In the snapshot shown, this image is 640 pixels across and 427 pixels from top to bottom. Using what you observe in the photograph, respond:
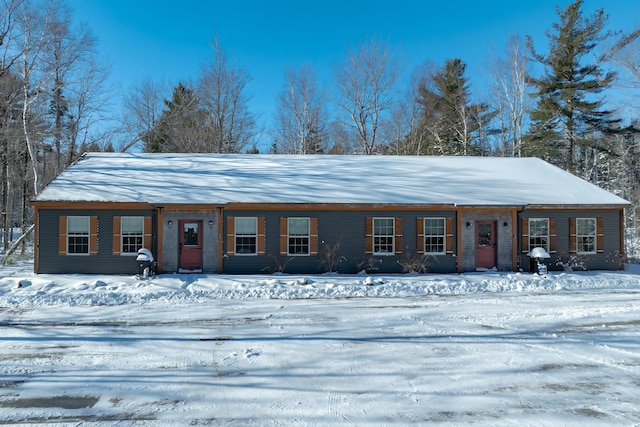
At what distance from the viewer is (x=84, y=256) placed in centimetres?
1406

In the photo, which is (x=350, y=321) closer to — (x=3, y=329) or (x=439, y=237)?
(x=3, y=329)

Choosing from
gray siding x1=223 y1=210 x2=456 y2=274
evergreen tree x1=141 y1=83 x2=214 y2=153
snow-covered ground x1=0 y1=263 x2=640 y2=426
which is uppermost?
evergreen tree x1=141 y1=83 x2=214 y2=153

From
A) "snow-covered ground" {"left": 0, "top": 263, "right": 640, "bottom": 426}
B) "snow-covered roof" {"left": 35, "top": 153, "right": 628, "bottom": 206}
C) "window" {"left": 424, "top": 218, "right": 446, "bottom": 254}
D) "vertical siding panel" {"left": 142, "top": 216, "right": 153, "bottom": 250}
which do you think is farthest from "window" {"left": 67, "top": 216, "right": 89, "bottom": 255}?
"window" {"left": 424, "top": 218, "right": 446, "bottom": 254}

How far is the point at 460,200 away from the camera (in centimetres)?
1483

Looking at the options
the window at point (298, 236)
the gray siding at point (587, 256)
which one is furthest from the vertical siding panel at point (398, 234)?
the gray siding at point (587, 256)

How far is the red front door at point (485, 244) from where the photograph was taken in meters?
15.2

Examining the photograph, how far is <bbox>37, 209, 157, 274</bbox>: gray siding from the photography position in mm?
13930

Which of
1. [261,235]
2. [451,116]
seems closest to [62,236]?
[261,235]

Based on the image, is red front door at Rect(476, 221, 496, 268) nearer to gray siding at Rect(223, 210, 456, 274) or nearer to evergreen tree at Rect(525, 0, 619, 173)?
gray siding at Rect(223, 210, 456, 274)

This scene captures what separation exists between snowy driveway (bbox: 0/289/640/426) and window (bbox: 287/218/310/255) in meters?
5.34

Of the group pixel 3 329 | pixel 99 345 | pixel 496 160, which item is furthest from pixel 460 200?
pixel 3 329

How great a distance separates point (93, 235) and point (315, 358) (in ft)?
38.1

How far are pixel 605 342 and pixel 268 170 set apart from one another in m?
13.7

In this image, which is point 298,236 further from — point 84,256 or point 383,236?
point 84,256
